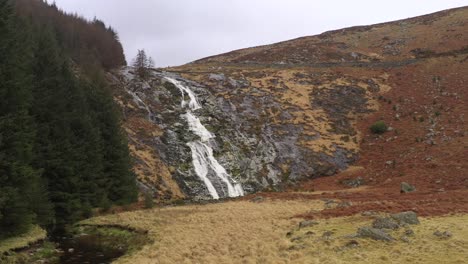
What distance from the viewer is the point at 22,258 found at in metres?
18.8

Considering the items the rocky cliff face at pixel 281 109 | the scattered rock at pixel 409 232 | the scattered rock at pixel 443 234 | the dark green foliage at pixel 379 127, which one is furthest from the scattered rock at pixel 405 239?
the dark green foliage at pixel 379 127

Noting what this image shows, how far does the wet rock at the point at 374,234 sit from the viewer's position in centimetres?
1700

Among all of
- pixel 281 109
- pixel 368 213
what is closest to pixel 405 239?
pixel 368 213

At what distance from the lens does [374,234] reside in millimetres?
17250

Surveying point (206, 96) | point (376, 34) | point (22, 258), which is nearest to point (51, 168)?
point (22, 258)

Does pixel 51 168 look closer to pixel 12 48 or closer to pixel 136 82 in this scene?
pixel 12 48

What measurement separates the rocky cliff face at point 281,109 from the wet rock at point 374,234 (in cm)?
2749

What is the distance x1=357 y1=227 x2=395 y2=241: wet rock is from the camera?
55.8ft

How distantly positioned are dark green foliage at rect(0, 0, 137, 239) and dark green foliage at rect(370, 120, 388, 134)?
3408 cm

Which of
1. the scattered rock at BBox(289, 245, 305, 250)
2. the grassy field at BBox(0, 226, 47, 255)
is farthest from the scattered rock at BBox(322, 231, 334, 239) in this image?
the grassy field at BBox(0, 226, 47, 255)

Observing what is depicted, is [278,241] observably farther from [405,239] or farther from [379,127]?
[379,127]

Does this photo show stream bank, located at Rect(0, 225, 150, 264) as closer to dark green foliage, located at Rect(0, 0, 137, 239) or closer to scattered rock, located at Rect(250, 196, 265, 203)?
dark green foliage, located at Rect(0, 0, 137, 239)

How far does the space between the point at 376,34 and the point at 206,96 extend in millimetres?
58272

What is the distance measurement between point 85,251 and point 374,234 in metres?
14.1
